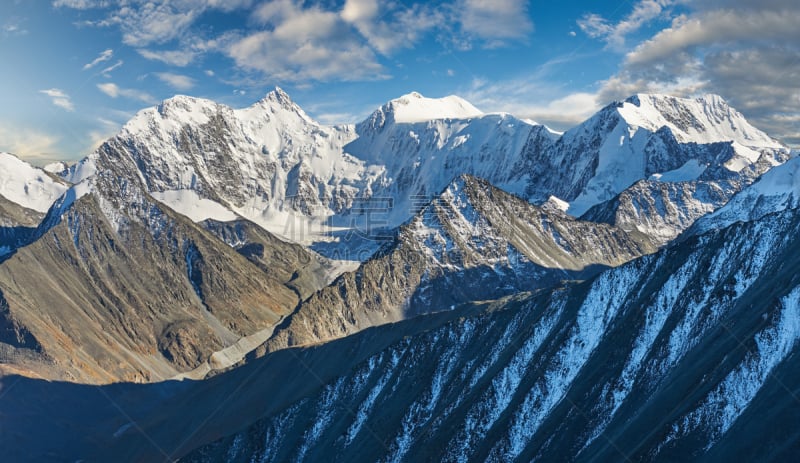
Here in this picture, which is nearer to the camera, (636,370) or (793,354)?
(793,354)

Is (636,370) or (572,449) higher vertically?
(636,370)

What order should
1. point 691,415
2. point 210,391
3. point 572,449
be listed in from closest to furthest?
point 691,415 → point 572,449 → point 210,391

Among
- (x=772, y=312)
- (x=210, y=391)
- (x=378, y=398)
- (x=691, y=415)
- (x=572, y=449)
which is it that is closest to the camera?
(x=691, y=415)

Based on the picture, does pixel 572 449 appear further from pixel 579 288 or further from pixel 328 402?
pixel 328 402

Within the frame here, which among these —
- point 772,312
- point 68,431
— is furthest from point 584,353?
point 68,431

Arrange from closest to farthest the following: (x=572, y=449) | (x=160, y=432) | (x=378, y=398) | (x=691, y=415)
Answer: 1. (x=691, y=415)
2. (x=572, y=449)
3. (x=378, y=398)
4. (x=160, y=432)

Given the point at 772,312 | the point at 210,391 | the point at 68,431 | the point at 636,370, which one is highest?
the point at 772,312

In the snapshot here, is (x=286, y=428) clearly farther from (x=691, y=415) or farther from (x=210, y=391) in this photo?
(x=691, y=415)

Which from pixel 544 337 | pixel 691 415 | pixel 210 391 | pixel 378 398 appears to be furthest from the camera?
pixel 210 391

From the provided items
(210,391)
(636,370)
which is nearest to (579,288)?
(636,370)
